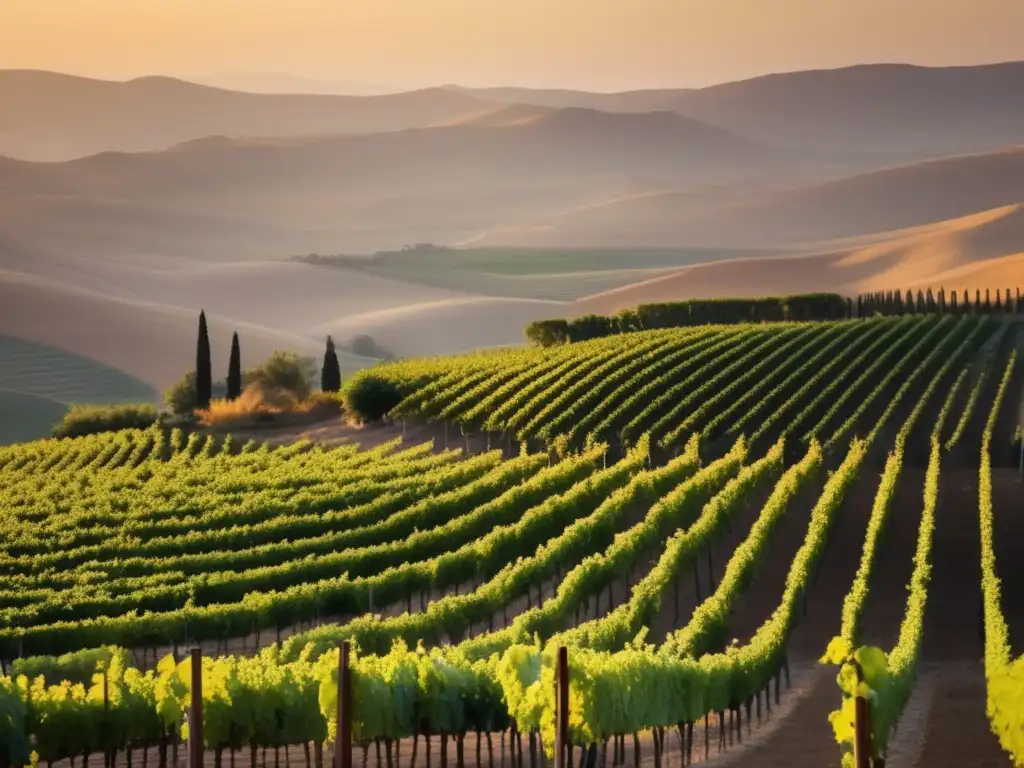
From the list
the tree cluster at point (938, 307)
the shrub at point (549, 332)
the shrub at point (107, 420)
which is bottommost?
the shrub at point (107, 420)

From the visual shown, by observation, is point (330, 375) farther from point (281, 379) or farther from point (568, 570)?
point (568, 570)

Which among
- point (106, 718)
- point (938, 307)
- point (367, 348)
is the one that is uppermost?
point (367, 348)

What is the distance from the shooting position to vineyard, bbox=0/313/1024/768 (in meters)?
22.6

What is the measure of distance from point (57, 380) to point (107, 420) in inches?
2933

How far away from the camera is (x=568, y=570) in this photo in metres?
38.2

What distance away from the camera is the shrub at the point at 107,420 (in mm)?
79000

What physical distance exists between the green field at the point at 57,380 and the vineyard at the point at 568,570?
7484 centimetres

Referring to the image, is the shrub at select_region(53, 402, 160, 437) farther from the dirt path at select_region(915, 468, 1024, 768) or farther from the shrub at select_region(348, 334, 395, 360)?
the shrub at select_region(348, 334, 395, 360)

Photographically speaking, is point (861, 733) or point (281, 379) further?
point (281, 379)

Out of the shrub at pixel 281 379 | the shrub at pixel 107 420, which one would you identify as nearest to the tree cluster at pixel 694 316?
the shrub at pixel 281 379

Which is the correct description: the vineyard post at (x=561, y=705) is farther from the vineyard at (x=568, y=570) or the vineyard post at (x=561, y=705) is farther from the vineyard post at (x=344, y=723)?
the vineyard at (x=568, y=570)

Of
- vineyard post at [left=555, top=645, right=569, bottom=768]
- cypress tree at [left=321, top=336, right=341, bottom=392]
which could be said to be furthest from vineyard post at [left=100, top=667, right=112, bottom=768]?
cypress tree at [left=321, top=336, right=341, bottom=392]

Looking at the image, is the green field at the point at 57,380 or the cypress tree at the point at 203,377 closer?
the cypress tree at the point at 203,377

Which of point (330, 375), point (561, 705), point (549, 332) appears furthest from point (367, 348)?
point (561, 705)
